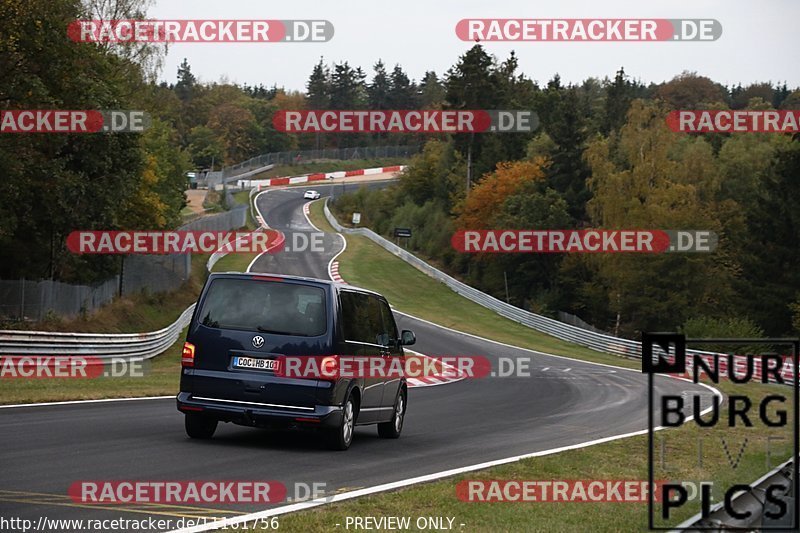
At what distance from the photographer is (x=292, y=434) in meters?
14.5

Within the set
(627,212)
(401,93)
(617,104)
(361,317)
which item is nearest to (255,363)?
(361,317)

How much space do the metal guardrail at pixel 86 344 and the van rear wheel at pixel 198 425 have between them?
14.4 metres

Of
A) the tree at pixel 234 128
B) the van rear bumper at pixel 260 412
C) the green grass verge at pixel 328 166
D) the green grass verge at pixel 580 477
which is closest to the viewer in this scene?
the green grass verge at pixel 580 477

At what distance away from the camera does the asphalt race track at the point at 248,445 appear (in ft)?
30.2

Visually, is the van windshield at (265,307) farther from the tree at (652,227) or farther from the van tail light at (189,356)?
the tree at (652,227)

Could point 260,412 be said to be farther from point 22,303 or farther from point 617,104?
point 617,104

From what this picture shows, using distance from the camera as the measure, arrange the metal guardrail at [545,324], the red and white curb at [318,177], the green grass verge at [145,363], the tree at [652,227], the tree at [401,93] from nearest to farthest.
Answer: the green grass verge at [145,363] < the metal guardrail at [545,324] < the tree at [652,227] < the red and white curb at [318,177] < the tree at [401,93]

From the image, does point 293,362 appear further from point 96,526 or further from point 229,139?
point 229,139

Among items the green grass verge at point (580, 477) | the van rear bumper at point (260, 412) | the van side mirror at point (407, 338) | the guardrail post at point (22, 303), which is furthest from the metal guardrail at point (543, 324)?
the van rear bumper at point (260, 412)

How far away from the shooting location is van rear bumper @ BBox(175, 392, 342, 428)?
40.7ft

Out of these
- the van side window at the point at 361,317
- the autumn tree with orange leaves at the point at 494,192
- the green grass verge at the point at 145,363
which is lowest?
the green grass verge at the point at 145,363

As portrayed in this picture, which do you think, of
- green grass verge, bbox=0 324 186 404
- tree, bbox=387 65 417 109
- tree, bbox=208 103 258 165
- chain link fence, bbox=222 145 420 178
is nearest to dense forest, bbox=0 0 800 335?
green grass verge, bbox=0 324 186 404

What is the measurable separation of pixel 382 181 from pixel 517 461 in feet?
442

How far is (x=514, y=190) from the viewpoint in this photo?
271 feet
